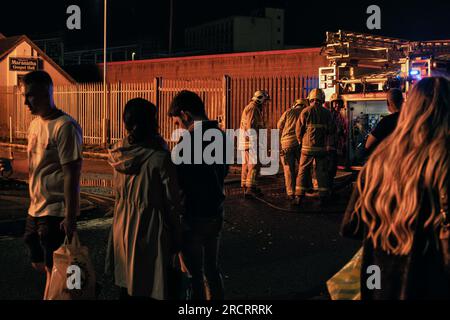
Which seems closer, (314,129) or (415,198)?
(415,198)

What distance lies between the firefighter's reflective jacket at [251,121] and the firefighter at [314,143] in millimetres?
910

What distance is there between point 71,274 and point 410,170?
7.85 feet

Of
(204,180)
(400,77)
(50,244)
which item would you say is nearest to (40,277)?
(50,244)

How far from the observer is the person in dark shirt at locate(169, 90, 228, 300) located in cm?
444

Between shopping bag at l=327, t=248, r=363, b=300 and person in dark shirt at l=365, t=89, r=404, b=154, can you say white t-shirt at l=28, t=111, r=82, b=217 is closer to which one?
shopping bag at l=327, t=248, r=363, b=300

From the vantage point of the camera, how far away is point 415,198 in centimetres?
276

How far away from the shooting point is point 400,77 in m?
10.6

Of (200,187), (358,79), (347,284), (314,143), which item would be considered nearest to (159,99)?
(358,79)

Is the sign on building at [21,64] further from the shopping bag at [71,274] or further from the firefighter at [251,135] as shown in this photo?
the shopping bag at [71,274]

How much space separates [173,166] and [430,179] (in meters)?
1.81

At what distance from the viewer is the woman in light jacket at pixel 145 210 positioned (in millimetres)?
3967

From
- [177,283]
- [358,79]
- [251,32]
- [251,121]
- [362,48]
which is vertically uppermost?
[251,32]

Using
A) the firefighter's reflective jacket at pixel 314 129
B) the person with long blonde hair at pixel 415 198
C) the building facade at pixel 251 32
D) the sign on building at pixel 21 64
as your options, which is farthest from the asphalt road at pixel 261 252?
the building facade at pixel 251 32

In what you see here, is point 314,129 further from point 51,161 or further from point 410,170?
point 410,170
